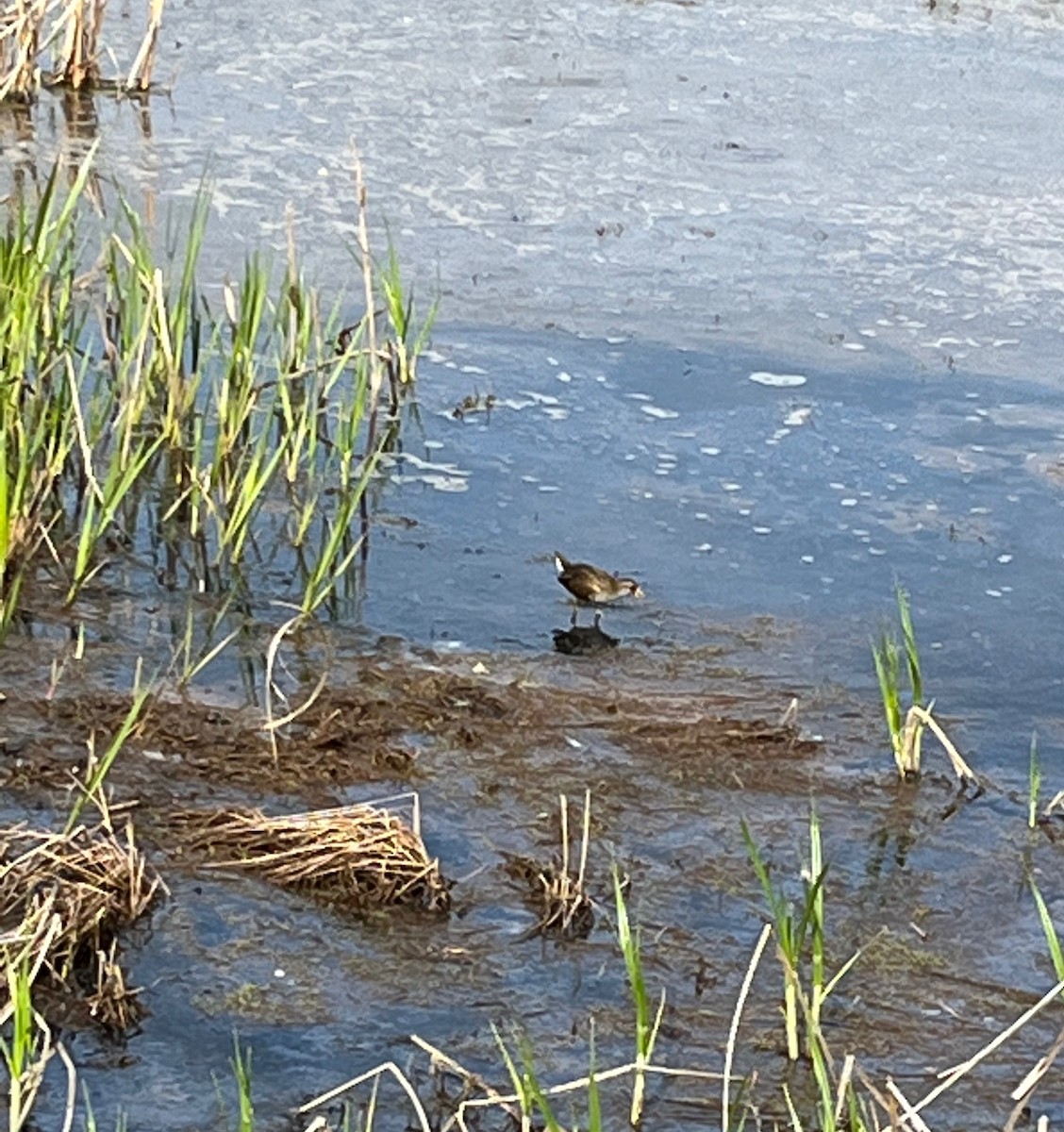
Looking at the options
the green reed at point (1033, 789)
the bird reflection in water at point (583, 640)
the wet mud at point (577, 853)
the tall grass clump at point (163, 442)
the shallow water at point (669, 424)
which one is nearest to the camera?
the wet mud at point (577, 853)

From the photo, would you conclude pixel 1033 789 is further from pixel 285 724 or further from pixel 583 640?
pixel 285 724

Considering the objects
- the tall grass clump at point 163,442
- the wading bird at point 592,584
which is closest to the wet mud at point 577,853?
the wading bird at point 592,584

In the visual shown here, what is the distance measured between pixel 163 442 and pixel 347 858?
2.40m

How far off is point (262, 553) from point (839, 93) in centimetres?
608

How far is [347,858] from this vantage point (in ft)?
12.8

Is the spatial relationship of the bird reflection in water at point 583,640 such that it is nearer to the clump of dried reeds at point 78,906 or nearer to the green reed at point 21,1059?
the clump of dried reeds at point 78,906

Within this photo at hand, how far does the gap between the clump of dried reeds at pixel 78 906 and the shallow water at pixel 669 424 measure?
0.09 m

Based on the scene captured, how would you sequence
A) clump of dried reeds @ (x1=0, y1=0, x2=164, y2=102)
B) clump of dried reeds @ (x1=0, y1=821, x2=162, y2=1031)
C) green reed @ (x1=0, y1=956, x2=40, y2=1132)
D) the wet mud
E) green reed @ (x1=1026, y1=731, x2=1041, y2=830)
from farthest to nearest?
clump of dried reeds @ (x1=0, y1=0, x2=164, y2=102)
green reed @ (x1=1026, y1=731, x2=1041, y2=830)
the wet mud
clump of dried reeds @ (x1=0, y1=821, x2=162, y2=1031)
green reed @ (x1=0, y1=956, x2=40, y2=1132)

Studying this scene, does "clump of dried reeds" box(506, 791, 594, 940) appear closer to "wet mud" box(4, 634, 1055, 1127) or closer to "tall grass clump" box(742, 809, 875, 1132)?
"wet mud" box(4, 634, 1055, 1127)

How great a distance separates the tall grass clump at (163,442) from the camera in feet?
16.6

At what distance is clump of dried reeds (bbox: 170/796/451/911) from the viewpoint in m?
3.90

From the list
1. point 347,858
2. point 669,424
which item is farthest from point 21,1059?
point 669,424

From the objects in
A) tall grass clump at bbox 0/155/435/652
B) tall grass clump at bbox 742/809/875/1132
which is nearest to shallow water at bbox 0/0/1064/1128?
tall grass clump at bbox 742/809/875/1132

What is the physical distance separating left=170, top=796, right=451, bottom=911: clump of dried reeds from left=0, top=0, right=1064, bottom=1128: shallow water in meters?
0.07
